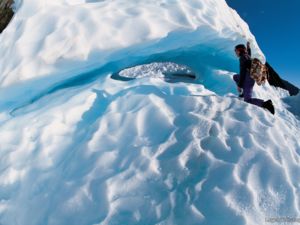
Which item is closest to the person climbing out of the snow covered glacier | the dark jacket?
the dark jacket

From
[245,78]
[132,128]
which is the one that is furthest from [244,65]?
[132,128]

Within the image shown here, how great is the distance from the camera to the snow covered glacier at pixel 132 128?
4219mm

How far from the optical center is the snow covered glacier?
4.22 meters

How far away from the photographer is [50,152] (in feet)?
17.6

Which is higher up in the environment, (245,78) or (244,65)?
(244,65)

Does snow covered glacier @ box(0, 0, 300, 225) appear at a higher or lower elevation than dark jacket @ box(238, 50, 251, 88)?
lower

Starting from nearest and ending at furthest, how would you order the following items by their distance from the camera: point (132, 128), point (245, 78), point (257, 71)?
point (132, 128)
point (257, 71)
point (245, 78)

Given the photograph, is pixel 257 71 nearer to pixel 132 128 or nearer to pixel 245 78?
pixel 245 78

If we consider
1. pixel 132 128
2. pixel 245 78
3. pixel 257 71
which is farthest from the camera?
pixel 245 78

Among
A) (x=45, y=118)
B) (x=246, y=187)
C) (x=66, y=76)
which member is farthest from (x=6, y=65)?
(x=246, y=187)

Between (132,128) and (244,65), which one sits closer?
(132,128)

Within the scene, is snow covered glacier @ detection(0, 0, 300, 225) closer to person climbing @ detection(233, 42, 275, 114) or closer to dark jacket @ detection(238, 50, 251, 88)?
person climbing @ detection(233, 42, 275, 114)

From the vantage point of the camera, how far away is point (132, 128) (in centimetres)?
532

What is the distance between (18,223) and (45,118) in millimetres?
2103
